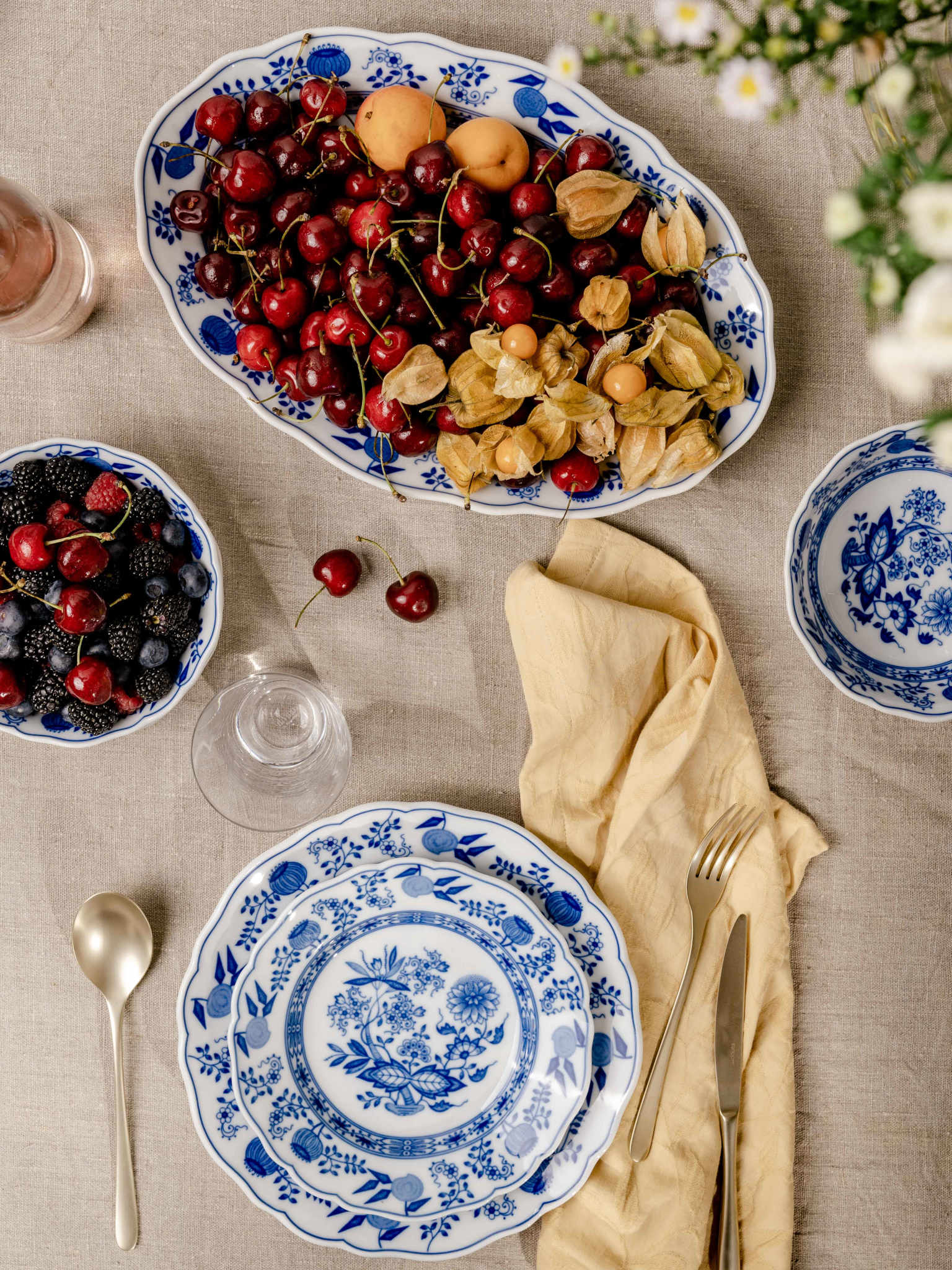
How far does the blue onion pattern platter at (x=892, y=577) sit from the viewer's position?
0.91 meters

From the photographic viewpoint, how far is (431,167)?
79 centimetres

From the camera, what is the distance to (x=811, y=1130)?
0.95 meters

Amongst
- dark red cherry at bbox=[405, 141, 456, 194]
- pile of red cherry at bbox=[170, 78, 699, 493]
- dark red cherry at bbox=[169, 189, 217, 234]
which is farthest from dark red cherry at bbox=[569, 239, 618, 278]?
dark red cherry at bbox=[169, 189, 217, 234]

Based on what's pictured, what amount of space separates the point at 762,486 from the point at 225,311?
1.79 feet

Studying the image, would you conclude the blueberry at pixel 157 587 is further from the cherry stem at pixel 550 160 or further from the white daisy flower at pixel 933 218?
the white daisy flower at pixel 933 218

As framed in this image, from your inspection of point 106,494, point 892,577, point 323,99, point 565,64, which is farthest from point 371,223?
point 892,577

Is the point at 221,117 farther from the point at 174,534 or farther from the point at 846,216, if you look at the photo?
the point at 846,216

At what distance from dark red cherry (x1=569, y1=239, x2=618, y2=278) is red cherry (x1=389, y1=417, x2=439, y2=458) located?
0.19 meters

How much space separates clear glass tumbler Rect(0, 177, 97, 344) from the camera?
0.82 m

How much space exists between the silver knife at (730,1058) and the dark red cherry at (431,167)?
74 cm

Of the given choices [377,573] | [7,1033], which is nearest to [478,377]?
[377,573]

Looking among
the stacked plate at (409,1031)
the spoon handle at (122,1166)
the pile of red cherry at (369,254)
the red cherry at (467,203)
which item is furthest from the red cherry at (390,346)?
the spoon handle at (122,1166)

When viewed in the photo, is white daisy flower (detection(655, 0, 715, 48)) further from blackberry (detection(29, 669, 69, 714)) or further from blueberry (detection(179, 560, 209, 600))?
blackberry (detection(29, 669, 69, 714))

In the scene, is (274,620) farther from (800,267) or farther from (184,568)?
(800,267)
